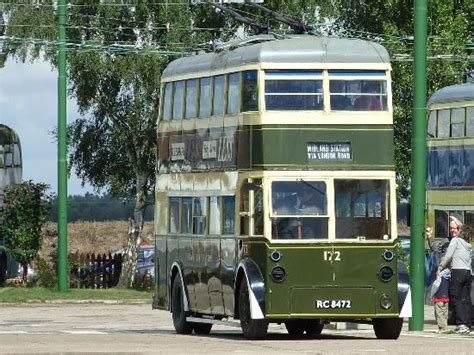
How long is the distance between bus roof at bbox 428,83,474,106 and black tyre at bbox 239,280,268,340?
1299 cm

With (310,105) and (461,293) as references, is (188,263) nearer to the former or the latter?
(310,105)

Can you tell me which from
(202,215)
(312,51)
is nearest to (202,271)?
(202,215)

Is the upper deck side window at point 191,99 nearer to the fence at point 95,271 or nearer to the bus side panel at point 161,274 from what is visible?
the bus side panel at point 161,274

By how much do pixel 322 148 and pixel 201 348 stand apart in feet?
14.4

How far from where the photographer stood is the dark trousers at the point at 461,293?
97.6 feet

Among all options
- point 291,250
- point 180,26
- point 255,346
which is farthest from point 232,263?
point 180,26

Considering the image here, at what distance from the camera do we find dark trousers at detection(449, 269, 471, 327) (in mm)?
29750

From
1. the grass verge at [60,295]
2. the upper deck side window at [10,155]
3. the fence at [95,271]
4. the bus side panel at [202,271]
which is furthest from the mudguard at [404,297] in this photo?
the upper deck side window at [10,155]

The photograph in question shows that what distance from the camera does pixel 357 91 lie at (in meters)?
28.4

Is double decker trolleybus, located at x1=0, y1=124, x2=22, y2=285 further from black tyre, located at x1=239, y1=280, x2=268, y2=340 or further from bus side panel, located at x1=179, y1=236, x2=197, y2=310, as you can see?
black tyre, located at x1=239, y1=280, x2=268, y2=340

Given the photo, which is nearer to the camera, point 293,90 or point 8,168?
point 293,90

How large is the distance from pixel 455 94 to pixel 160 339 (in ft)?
46.8

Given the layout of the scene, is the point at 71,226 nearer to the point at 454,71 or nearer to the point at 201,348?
the point at 454,71

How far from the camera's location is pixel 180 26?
57.1m
